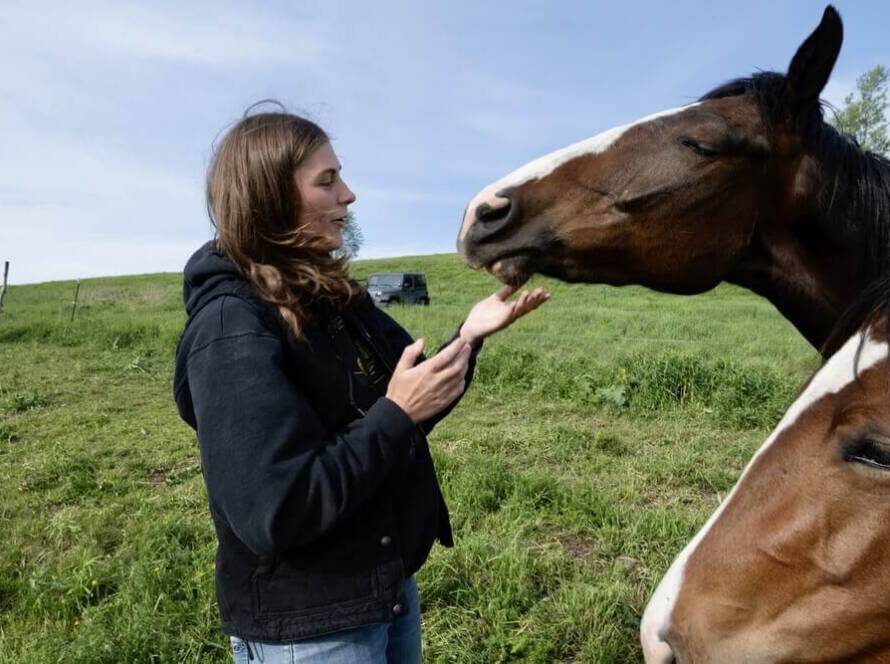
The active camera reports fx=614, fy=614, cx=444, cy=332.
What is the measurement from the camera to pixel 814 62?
6.36ft

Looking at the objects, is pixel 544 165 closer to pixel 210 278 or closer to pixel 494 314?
pixel 494 314

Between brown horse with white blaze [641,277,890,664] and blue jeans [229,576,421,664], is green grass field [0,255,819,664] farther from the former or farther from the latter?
blue jeans [229,576,421,664]

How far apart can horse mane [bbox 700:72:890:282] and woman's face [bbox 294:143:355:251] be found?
55.9 inches

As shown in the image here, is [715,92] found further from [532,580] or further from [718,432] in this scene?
[718,432]

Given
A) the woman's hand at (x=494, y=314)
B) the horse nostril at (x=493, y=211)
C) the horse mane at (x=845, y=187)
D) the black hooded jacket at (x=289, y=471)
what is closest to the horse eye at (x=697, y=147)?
the horse mane at (x=845, y=187)

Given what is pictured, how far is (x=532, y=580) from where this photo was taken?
3154mm

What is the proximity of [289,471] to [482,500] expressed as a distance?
122 inches

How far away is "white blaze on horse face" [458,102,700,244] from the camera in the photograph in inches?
79.8

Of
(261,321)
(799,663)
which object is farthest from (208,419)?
(799,663)

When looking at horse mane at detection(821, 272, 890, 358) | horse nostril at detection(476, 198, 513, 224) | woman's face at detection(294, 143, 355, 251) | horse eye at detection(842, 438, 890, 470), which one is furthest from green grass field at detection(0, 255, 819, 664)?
woman's face at detection(294, 143, 355, 251)

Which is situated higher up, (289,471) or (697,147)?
(697,147)

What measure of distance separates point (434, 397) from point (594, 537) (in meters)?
2.67

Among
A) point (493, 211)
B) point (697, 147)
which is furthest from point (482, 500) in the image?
point (697, 147)

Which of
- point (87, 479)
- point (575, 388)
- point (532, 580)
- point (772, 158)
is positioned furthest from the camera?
point (575, 388)
